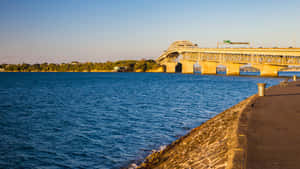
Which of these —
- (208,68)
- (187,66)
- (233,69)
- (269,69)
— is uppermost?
(187,66)

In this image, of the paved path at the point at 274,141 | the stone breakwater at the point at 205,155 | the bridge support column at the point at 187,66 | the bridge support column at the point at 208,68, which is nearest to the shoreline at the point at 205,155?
the stone breakwater at the point at 205,155

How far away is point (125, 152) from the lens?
42.1 feet

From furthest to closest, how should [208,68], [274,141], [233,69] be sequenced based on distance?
[208,68] → [233,69] → [274,141]

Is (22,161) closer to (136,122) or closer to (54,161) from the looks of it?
(54,161)

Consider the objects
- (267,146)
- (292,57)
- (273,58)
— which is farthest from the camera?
(273,58)

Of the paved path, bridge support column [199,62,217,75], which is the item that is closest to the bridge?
bridge support column [199,62,217,75]

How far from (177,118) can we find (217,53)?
362ft

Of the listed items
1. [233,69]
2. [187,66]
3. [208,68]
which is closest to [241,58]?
[233,69]

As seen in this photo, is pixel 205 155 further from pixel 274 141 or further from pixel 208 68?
pixel 208 68

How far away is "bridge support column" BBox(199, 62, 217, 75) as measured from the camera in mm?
139500

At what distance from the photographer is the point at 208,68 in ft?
471

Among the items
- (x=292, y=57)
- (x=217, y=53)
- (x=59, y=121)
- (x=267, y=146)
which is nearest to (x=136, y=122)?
(x=59, y=121)

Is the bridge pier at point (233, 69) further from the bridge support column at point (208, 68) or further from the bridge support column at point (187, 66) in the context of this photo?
the bridge support column at point (187, 66)

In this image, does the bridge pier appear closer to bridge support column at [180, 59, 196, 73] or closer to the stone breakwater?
bridge support column at [180, 59, 196, 73]
